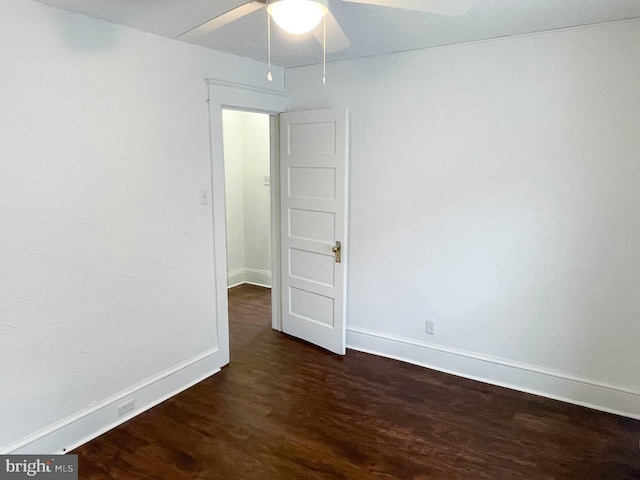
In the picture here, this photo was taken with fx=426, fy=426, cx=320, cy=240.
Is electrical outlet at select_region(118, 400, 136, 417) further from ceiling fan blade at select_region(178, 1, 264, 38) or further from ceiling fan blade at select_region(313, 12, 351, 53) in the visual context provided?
ceiling fan blade at select_region(313, 12, 351, 53)

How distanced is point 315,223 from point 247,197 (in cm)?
Result: 222

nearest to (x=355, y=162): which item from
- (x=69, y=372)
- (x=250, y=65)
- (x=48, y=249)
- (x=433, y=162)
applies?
(x=433, y=162)

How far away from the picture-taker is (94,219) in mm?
2441

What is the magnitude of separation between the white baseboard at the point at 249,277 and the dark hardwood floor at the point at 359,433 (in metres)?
2.30

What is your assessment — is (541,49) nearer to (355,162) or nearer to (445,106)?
(445,106)

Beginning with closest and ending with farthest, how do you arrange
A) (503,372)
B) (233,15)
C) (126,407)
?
(233,15)
(126,407)
(503,372)

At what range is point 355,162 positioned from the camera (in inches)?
139

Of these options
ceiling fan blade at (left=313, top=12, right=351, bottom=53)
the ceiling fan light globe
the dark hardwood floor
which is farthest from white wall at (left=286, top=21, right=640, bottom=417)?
the ceiling fan light globe

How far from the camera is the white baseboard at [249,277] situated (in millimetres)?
5617

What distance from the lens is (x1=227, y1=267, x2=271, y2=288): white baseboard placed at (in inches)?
221

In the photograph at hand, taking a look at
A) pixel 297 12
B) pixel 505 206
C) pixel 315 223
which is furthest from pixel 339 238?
pixel 297 12

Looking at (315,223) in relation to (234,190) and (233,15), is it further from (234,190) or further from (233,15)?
(234,190)

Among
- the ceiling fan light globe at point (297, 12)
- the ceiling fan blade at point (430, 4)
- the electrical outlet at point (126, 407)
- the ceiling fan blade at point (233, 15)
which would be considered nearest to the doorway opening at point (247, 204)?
the electrical outlet at point (126, 407)

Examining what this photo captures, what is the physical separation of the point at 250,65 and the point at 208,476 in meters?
2.87
